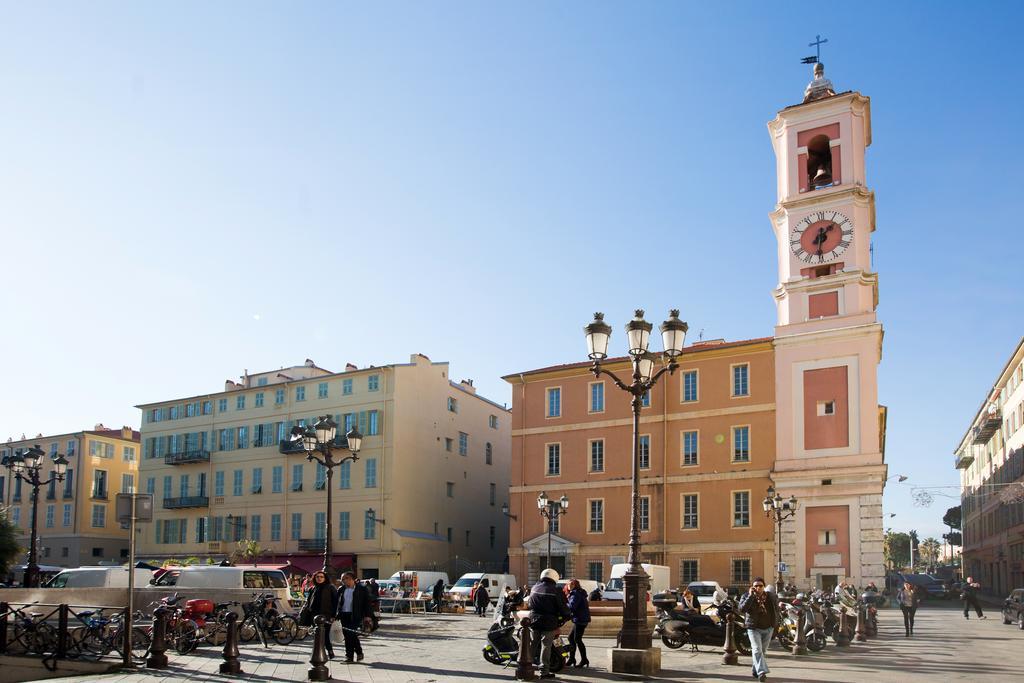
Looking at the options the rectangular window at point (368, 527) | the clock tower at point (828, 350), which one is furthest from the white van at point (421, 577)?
the clock tower at point (828, 350)

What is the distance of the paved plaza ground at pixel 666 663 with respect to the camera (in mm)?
14953

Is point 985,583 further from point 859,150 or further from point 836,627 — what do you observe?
point 836,627

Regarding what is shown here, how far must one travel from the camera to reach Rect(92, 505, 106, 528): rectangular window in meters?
66.0

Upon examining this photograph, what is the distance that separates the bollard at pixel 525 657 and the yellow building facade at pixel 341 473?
126 ft

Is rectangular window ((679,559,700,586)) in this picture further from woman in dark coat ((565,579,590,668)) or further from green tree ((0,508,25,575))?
woman in dark coat ((565,579,590,668))

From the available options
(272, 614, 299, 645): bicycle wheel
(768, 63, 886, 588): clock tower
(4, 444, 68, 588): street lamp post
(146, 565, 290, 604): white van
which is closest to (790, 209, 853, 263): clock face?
(768, 63, 886, 588): clock tower

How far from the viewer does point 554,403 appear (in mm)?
51094

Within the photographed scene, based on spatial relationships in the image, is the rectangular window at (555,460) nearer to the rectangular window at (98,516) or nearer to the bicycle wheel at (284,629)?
the bicycle wheel at (284,629)

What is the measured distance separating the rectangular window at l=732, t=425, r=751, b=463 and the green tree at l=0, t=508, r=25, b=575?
3019 cm

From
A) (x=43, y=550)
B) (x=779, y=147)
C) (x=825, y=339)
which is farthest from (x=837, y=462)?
(x=43, y=550)

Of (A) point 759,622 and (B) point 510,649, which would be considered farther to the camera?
(B) point 510,649

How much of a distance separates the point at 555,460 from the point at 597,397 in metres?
3.93

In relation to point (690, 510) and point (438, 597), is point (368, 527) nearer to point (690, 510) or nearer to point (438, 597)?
point (438, 597)

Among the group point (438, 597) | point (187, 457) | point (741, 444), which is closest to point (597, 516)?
point (741, 444)
